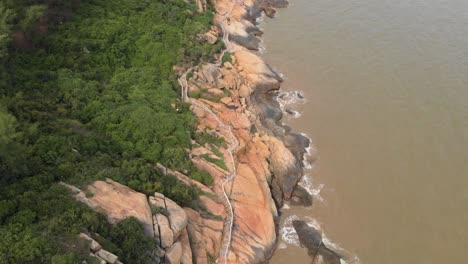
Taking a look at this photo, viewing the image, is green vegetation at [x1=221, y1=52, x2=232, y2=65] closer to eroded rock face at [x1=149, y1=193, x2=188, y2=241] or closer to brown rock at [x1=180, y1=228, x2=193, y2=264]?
eroded rock face at [x1=149, y1=193, x2=188, y2=241]

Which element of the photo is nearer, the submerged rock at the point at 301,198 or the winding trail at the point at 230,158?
the winding trail at the point at 230,158

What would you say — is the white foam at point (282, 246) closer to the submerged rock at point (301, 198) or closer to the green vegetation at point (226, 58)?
the submerged rock at point (301, 198)

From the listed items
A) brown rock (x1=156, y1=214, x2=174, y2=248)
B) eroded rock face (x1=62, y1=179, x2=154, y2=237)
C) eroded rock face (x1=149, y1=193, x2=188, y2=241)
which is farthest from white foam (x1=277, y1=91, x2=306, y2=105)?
brown rock (x1=156, y1=214, x2=174, y2=248)

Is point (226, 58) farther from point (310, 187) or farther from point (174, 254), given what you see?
point (174, 254)

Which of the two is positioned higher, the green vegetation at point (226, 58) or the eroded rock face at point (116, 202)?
the eroded rock face at point (116, 202)

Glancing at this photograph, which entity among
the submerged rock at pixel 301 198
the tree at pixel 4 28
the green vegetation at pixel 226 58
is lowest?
the submerged rock at pixel 301 198

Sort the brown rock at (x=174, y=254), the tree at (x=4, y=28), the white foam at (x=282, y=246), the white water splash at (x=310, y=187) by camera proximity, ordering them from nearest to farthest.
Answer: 1. the brown rock at (x=174, y=254)
2. the tree at (x=4, y=28)
3. the white foam at (x=282, y=246)
4. the white water splash at (x=310, y=187)

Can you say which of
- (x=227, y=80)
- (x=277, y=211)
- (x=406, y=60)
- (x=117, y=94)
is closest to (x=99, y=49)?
(x=117, y=94)

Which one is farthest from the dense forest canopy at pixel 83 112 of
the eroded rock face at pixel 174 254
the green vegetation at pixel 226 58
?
the eroded rock face at pixel 174 254
